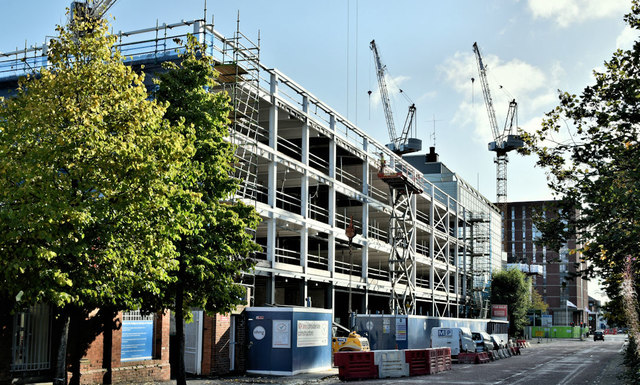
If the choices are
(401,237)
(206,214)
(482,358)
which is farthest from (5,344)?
(401,237)

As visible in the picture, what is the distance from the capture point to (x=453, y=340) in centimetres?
4200

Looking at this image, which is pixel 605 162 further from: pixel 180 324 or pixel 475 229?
pixel 475 229

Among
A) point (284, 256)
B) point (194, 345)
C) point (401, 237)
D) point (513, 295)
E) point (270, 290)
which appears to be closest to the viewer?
point (194, 345)

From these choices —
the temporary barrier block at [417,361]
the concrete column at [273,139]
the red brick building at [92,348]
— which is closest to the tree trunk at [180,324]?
the red brick building at [92,348]

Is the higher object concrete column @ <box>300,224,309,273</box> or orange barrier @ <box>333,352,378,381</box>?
concrete column @ <box>300,224,309,273</box>

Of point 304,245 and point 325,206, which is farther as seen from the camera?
point 325,206

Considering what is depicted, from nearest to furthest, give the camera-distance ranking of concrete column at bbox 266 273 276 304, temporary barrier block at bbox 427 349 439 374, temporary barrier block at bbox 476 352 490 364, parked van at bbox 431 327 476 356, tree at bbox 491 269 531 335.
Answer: temporary barrier block at bbox 427 349 439 374
concrete column at bbox 266 273 276 304
temporary barrier block at bbox 476 352 490 364
parked van at bbox 431 327 476 356
tree at bbox 491 269 531 335

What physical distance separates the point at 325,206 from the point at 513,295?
40.1m

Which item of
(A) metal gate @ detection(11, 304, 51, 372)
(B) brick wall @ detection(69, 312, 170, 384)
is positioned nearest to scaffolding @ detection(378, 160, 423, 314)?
(B) brick wall @ detection(69, 312, 170, 384)

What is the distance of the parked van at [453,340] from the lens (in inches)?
1645

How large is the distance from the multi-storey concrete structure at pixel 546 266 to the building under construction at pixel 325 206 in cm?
7286

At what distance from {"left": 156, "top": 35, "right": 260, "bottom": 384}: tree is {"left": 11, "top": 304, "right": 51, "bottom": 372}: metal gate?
368cm

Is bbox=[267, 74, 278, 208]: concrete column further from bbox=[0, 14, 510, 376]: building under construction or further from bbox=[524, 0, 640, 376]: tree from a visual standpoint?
bbox=[524, 0, 640, 376]: tree

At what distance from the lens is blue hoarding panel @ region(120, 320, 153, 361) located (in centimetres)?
2268
